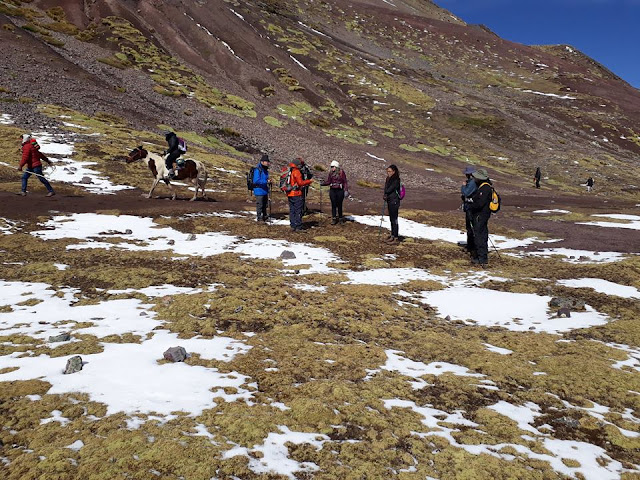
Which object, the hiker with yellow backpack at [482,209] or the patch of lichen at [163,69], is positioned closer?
the hiker with yellow backpack at [482,209]

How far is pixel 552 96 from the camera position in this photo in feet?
299

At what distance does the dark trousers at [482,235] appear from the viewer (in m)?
12.4

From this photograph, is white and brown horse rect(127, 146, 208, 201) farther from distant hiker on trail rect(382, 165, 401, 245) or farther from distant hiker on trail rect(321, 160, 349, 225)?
distant hiker on trail rect(382, 165, 401, 245)

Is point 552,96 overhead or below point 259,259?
overhead

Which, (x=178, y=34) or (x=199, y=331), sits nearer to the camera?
(x=199, y=331)

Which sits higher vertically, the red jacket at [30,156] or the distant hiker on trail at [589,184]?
the distant hiker on trail at [589,184]

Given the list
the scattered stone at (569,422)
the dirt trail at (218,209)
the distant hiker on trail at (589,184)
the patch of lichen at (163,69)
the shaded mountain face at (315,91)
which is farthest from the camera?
the patch of lichen at (163,69)

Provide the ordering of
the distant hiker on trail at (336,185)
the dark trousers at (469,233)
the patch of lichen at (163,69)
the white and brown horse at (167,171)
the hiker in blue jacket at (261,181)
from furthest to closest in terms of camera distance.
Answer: the patch of lichen at (163,69)
the white and brown horse at (167,171)
the distant hiker on trail at (336,185)
the hiker in blue jacket at (261,181)
the dark trousers at (469,233)

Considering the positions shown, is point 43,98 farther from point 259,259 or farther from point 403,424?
point 403,424

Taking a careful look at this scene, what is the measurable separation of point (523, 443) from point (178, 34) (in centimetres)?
7226

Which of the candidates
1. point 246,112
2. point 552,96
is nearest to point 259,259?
point 246,112

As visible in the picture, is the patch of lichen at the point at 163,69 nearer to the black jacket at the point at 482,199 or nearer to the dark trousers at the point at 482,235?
the black jacket at the point at 482,199

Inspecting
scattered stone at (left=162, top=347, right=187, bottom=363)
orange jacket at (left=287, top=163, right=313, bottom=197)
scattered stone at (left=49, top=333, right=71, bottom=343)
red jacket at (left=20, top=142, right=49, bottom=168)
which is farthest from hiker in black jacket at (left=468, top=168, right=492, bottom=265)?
red jacket at (left=20, top=142, right=49, bottom=168)

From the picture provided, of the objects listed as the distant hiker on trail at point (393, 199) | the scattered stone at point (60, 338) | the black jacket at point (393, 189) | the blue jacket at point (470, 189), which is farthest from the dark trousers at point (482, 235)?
the scattered stone at point (60, 338)
